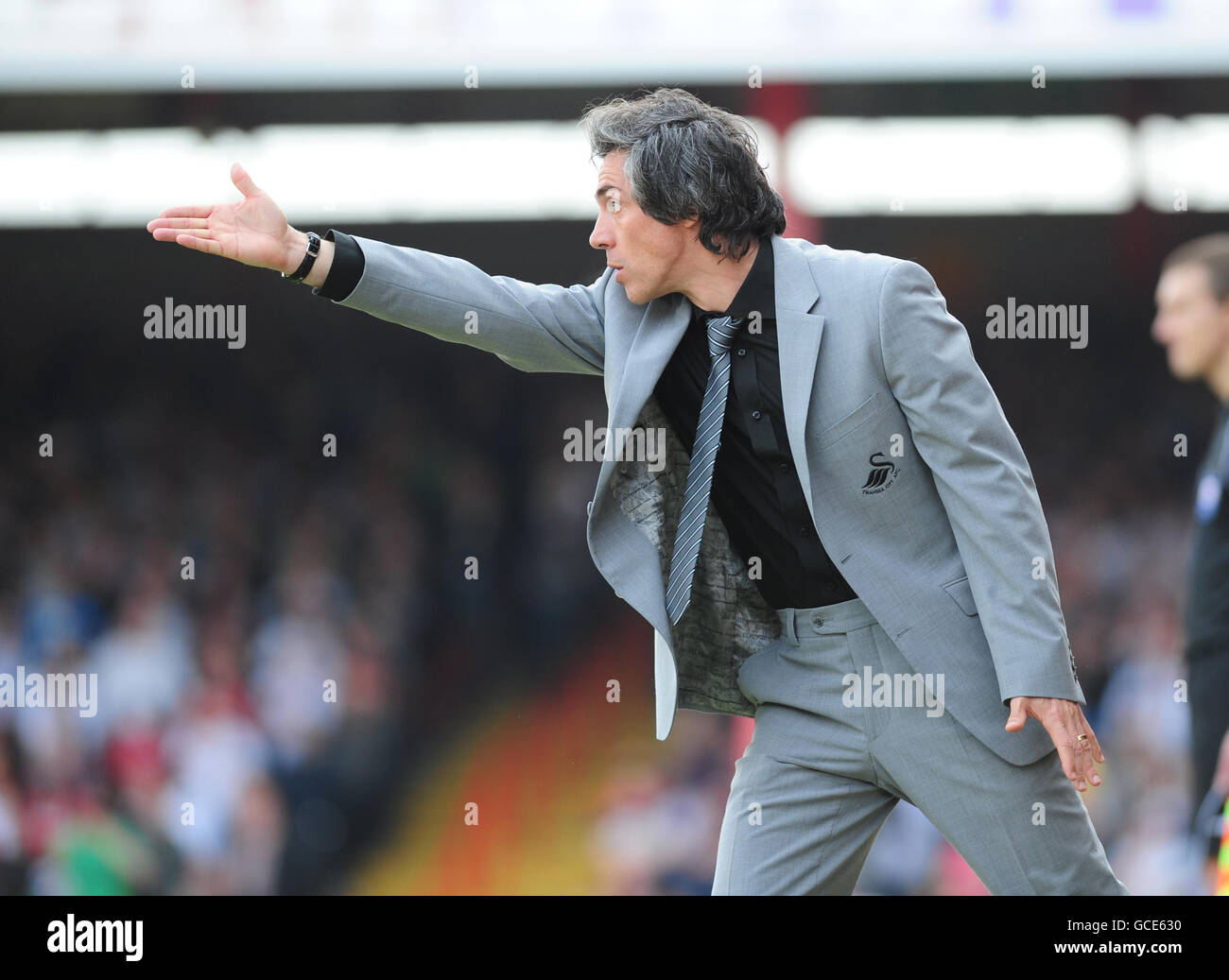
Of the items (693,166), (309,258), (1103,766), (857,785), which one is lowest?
(1103,766)

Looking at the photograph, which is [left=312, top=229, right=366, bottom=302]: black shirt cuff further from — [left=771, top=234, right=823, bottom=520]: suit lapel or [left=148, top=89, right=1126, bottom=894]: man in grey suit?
[left=771, top=234, right=823, bottom=520]: suit lapel

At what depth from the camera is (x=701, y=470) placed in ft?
7.16

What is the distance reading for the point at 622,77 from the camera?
456 cm

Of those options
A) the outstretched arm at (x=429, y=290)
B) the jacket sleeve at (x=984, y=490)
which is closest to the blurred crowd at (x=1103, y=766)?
the outstretched arm at (x=429, y=290)

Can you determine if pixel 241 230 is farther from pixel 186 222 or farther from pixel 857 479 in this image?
pixel 857 479

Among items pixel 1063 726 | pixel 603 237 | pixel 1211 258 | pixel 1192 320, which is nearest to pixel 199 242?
pixel 603 237

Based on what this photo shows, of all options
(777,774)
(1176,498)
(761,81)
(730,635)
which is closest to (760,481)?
(730,635)

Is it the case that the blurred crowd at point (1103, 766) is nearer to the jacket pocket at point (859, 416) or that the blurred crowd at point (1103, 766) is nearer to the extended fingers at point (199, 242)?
the jacket pocket at point (859, 416)

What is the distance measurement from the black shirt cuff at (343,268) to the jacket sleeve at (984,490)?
80 cm

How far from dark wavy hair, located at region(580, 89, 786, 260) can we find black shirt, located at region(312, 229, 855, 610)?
64 millimetres

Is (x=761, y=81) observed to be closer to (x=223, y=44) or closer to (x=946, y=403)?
(x=223, y=44)

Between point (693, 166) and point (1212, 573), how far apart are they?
6.48ft

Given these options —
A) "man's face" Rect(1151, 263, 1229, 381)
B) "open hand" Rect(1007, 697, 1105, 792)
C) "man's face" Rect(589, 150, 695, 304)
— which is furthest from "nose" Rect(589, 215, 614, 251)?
"man's face" Rect(1151, 263, 1229, 381)

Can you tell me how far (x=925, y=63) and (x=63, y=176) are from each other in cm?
306
